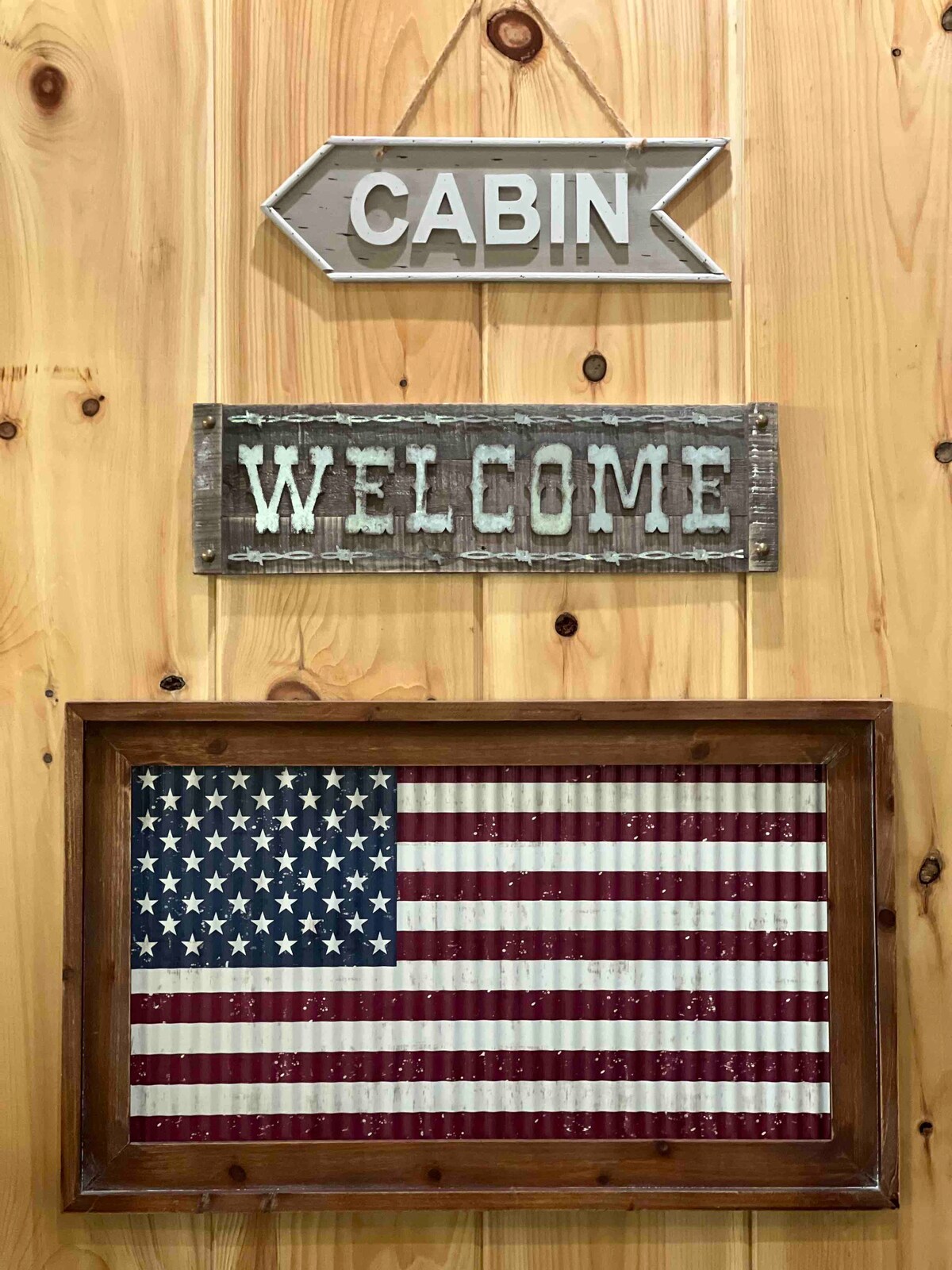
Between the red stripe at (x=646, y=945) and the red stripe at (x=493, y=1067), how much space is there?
3.6 inches

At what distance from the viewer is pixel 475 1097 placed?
98 centimetres

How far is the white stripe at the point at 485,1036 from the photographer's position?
3.21 feet

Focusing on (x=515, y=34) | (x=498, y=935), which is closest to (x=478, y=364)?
(x=515, y=34)

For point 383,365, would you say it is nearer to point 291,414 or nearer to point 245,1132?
point 291,414

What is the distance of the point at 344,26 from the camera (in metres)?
0.99

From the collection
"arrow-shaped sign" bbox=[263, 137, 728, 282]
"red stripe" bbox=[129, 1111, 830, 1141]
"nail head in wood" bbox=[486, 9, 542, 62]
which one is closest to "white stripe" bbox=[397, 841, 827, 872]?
"red stripe" bbox=[129, 1111, 830, 1141]

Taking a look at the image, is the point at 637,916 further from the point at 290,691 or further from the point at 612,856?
the point at 290,691

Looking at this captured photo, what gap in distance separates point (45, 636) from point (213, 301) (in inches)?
14.2

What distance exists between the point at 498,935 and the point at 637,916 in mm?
134

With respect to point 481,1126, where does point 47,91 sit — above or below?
above

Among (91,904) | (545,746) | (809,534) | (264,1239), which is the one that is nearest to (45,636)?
(91,904)

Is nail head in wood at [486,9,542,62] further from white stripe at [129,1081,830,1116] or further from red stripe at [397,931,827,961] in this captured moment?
white stripe at [129,1081,830,1116]

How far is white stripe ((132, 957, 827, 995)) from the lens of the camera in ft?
3.21

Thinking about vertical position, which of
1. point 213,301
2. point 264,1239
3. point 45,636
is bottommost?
point 264,1239
